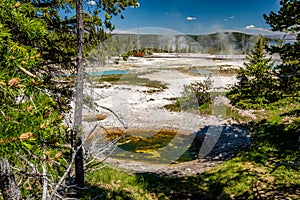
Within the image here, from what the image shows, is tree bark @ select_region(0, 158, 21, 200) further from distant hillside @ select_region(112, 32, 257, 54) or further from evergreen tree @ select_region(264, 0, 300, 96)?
distant hillside @ select_region(112, 32, 257, 54)

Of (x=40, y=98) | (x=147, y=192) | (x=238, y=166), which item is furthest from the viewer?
(x=238, y=166)

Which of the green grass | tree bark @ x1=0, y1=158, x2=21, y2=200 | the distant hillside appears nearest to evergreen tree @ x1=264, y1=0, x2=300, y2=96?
the green grass

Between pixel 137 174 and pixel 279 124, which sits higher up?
pixel 279 124

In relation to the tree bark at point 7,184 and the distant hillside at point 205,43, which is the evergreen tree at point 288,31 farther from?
Answer: the distant hillside at point 205,43

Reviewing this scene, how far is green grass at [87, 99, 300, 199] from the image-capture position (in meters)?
8.09

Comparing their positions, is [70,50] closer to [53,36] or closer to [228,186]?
[53,36]

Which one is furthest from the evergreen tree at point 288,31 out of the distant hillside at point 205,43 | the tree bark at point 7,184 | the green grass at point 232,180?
the distant hillside at point 205,43

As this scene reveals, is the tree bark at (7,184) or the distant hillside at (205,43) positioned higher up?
the distant hillside at (205,43)

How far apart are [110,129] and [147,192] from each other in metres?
9.15

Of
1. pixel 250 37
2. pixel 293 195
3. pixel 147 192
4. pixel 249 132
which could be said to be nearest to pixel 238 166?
pixel 293 195

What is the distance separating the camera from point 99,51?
21.9 feet

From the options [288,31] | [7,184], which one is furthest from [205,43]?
[7,184]

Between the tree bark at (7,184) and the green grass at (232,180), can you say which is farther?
the green grass at (232,180)

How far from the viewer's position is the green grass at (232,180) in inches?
319
